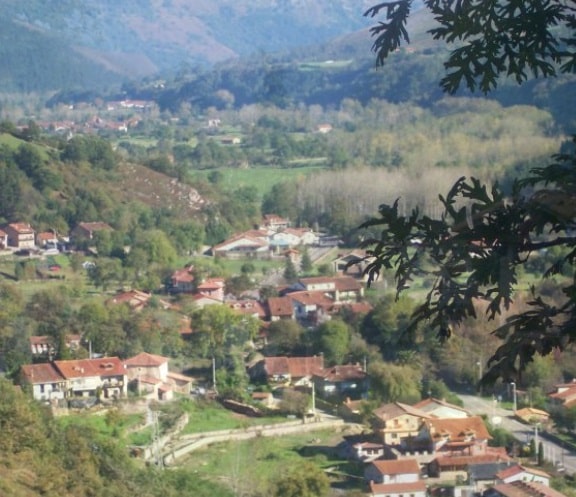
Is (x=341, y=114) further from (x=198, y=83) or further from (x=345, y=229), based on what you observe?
(x=345, y=229)

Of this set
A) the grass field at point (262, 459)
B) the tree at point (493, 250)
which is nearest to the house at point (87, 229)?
the grass field at point (262, 459)

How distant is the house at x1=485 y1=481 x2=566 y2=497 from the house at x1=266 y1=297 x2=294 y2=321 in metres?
6.36

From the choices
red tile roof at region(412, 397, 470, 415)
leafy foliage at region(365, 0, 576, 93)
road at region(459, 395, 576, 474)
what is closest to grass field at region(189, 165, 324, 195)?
road at region(459, 395, 576, 474)

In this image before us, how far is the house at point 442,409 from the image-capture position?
1028 centimetres

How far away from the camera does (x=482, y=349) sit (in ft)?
38.4

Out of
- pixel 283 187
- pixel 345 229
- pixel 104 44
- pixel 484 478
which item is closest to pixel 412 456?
pixel 484 478

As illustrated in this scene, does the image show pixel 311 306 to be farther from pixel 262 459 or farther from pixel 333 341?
pixel 262 459

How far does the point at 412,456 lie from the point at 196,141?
79.4 feet

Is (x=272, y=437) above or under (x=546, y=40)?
under

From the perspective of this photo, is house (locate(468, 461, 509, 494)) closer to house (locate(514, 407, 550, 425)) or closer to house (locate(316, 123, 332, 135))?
house (locate(514, 407, 550, 425))

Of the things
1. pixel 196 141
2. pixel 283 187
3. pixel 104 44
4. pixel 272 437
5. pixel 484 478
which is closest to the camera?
pixel 484 478

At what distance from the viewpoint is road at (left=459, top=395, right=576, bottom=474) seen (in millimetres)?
9211

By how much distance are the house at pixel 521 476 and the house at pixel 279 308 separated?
20.0ft

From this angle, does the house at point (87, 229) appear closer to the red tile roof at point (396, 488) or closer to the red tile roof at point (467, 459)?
the red tile roof at point (467, 459)
